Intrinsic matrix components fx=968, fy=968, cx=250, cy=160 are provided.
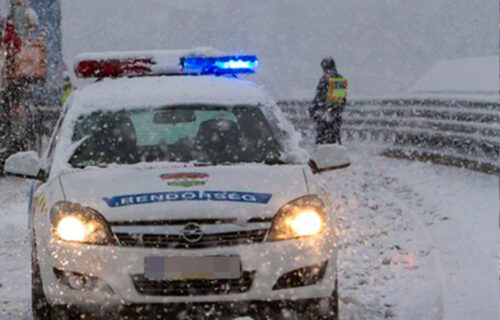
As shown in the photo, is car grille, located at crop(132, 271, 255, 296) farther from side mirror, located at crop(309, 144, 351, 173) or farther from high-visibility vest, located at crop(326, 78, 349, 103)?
high-visibility vest, located at crop(326, 78, 349, 103)

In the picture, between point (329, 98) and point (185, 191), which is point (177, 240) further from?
point (329, 98)

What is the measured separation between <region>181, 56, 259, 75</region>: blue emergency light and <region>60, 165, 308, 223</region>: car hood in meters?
1.63

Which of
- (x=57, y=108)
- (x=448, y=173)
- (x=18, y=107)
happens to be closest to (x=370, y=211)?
(x=448, y=173)

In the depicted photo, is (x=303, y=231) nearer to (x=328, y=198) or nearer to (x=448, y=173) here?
(x=328, y=198)

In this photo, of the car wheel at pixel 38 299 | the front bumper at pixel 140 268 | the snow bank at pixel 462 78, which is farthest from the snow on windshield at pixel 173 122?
the snow bank at pixel 462 78

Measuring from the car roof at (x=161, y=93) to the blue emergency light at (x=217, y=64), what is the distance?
193 millimetres

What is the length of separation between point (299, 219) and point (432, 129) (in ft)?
39.0

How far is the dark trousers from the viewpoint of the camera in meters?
18.6

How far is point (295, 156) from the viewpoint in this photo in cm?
593

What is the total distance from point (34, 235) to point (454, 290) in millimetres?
2985

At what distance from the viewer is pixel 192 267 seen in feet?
15.7

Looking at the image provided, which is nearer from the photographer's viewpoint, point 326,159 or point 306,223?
point 306,223

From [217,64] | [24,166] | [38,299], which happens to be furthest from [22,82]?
[38,299]

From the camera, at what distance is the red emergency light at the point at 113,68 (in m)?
6.95
